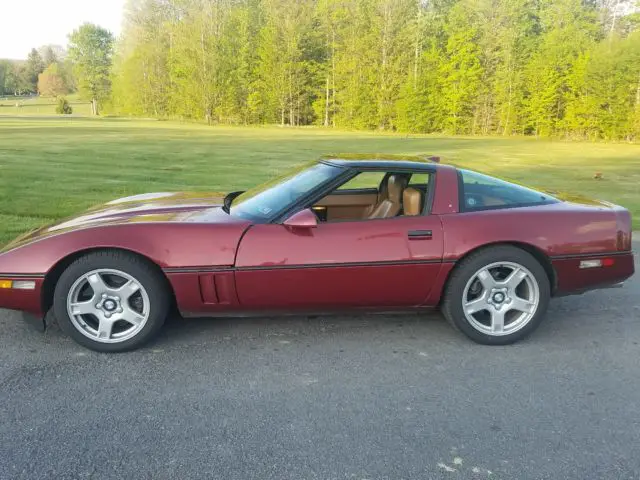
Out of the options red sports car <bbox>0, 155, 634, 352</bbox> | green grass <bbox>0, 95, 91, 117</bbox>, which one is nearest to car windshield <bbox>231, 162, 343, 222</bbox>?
red sports car <bbox>0, 155, 634, 352</bbox>

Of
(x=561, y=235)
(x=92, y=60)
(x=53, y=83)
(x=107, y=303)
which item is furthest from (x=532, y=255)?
(x=53, y=83)

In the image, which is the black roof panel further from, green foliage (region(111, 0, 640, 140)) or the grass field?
green foliage (region(111, 0, 640, 140))

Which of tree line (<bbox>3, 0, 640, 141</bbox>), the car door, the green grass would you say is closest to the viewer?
the car door

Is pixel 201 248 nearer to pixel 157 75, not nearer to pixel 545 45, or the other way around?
pixel 545 45

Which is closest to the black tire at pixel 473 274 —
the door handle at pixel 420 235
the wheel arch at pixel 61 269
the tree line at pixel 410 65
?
the door handle at pixel 420 235

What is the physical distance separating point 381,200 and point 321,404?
6.86ft

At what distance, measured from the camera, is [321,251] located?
3344mm

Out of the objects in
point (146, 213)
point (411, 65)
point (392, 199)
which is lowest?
point (146, 213)

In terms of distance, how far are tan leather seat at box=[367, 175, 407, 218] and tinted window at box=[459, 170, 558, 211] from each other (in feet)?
1.52

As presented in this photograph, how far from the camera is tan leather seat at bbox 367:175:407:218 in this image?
12.2ft

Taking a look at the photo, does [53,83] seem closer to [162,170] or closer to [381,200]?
[162,170]

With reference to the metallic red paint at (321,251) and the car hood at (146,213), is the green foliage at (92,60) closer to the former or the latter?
the car hood at (146,213)

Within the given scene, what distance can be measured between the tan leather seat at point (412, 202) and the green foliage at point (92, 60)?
72912 millimetres

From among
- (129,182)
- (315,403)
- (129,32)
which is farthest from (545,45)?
(129,32)
